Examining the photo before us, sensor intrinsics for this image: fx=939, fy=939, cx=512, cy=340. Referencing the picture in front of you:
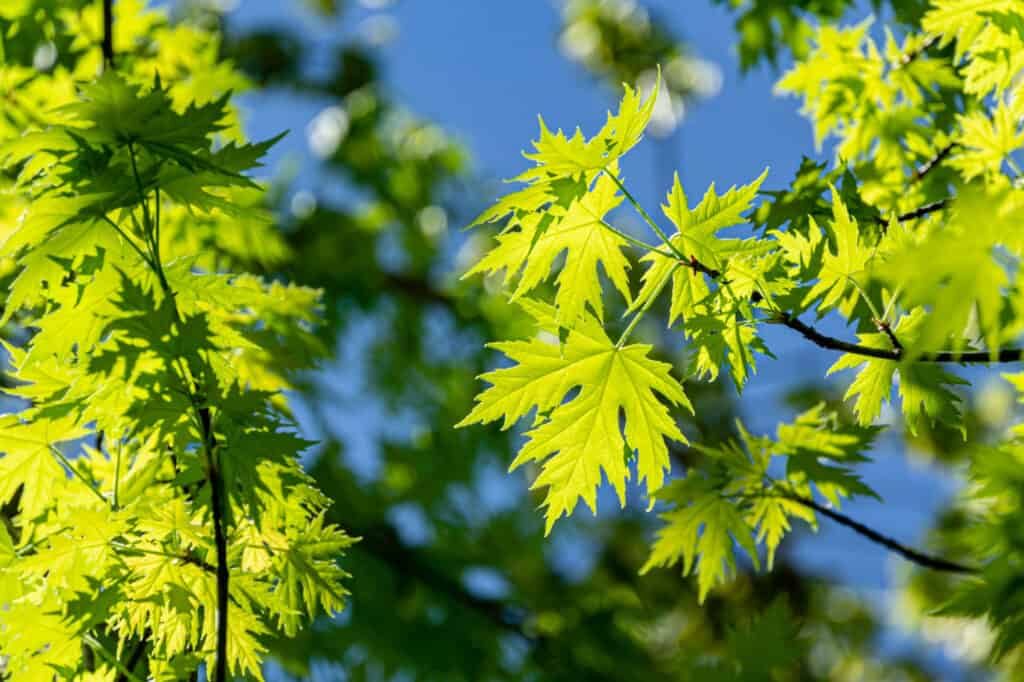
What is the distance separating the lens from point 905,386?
1561 millimetres

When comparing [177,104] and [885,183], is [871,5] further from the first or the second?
[177,104]

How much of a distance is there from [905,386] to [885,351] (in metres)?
0.19

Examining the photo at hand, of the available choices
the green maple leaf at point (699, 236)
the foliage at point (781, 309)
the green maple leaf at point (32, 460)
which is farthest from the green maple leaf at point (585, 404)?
the green maple leaf at point (32, 460)

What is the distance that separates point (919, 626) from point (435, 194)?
509 cm

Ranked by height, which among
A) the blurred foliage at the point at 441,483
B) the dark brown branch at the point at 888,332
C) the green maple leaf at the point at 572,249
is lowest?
the blurred foliage at the point at 441,483

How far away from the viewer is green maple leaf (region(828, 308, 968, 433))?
1.53 m

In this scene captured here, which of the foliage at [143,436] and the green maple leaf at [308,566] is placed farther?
the green maple leaf at [308,566]

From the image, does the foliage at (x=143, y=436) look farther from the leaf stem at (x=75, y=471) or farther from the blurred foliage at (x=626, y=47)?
the blurred foliage at (x=626, y=47)

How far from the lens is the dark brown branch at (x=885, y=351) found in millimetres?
1324

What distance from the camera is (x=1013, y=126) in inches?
73.1

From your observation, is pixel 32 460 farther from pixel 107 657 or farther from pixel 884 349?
pixel 884 349

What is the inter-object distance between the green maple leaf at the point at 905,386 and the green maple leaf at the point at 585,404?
0.31m

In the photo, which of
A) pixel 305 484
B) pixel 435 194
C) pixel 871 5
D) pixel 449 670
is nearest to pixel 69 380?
pixel 305 484

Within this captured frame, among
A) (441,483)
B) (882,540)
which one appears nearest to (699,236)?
(882,540)
